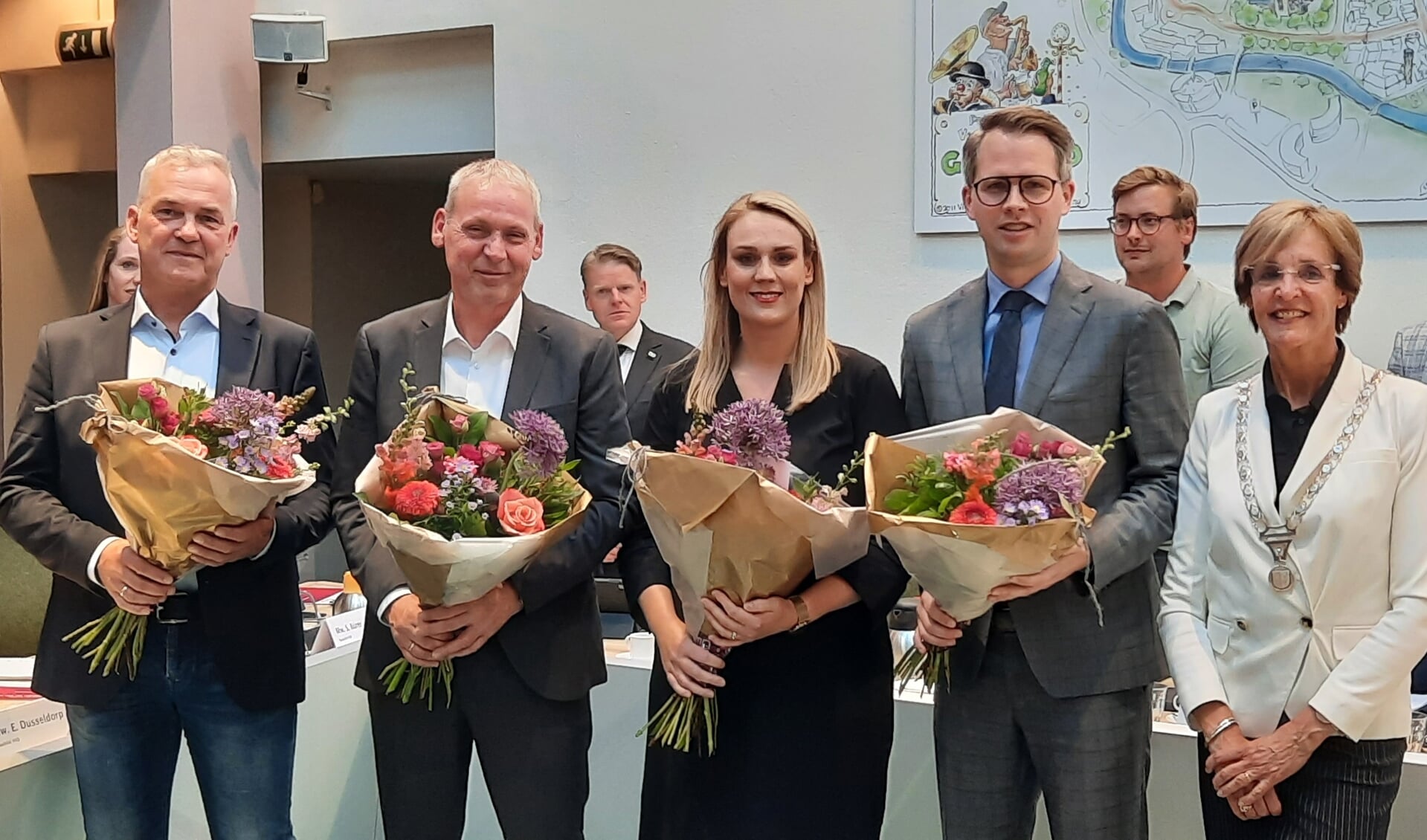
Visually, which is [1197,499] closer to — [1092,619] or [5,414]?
[1092,619]

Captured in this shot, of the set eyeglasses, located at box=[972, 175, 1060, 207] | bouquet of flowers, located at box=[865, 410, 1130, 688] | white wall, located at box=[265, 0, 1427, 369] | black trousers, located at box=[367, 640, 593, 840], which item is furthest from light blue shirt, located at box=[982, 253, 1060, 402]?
white wall, located at box=[265, 0, 1427, 369]

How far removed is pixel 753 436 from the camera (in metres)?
1.79

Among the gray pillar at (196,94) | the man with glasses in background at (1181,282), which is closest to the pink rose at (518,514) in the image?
the man with glasses in background at (1181,282)

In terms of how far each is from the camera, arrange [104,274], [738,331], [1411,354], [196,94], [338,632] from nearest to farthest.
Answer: [738,331], [338,632], [104,274], [1411,354], [196,94]

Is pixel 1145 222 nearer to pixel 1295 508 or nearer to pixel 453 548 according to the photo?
pixel 1295 508

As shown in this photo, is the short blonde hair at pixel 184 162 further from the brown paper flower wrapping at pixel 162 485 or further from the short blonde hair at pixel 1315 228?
the short blonde hair at pixel 1315 228

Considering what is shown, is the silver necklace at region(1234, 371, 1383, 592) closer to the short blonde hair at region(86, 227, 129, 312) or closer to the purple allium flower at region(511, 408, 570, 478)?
the purple allium flower at region(511, 408, 570, 478)

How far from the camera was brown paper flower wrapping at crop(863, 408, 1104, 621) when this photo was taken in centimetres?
167

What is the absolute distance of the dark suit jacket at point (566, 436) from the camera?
80.4 inches

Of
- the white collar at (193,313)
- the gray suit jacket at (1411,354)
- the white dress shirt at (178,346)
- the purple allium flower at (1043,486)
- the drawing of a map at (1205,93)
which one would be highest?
the drawing of a map at (1205,93)

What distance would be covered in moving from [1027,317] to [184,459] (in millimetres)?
1435

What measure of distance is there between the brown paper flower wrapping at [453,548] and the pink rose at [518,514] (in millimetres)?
15

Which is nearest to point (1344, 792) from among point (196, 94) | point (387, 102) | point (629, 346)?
point (629, 346)

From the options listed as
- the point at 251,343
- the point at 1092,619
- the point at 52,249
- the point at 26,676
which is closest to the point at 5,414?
the point at 52,249
